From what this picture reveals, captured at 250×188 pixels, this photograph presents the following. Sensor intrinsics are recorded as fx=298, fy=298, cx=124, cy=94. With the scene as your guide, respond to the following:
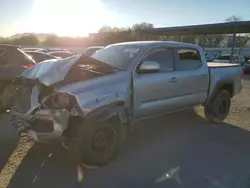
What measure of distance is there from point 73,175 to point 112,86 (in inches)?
57.3

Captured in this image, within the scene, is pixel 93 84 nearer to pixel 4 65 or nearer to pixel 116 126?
pixel 116 126

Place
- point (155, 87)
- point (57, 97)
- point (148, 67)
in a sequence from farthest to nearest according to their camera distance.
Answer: point (155, 87), point (148, 67), point (57, 97)

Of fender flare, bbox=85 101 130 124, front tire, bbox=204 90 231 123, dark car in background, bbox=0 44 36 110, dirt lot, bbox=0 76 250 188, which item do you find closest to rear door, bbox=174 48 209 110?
front tire, bbox=204 90 231 123

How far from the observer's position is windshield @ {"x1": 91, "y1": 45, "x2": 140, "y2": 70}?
526cm

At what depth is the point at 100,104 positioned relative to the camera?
14.4ft

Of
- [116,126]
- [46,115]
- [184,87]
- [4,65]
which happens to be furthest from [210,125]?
[4,65]

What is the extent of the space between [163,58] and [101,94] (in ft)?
6.33

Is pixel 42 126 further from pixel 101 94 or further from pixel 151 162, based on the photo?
pixel 151 162

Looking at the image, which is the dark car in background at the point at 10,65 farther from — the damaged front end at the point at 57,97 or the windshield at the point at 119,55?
the damaged front end at the point at 57,97

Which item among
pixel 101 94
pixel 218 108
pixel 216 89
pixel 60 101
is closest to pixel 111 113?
pixel 101 94

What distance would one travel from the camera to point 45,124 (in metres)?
4.28

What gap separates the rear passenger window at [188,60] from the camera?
6169 mm

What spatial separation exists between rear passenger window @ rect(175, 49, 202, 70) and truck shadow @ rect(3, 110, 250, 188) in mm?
1434

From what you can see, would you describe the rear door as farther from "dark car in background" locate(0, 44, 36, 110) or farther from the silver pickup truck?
"dark car in background" locate(0, 44, 36, 110)
